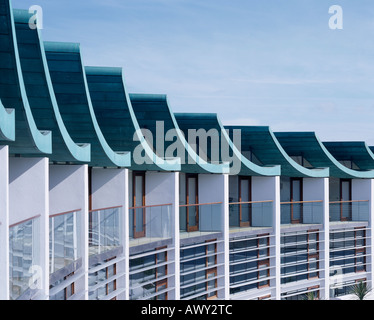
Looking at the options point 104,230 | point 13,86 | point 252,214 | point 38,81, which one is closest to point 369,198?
point 252,214

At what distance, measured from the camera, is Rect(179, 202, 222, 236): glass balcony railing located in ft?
90.3

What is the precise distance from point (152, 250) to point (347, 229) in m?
14.9

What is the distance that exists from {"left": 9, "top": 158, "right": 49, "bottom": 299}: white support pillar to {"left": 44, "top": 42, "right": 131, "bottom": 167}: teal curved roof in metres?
2.92

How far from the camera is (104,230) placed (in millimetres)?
20703

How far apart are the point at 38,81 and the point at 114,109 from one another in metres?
6.99

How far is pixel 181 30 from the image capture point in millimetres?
27031

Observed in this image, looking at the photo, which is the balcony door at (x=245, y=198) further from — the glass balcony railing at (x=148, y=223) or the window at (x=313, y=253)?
the glass balcony railing at (x=148, y=223)

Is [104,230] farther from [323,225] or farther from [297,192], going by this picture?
[297,192]

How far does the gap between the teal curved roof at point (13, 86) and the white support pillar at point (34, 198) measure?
164cm

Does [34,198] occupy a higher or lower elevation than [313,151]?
lower

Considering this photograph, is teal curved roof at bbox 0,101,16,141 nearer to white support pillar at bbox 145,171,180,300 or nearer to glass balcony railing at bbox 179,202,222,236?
white support pillar at bbox 145,171,180,300

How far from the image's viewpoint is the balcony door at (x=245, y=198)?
31.4 m
